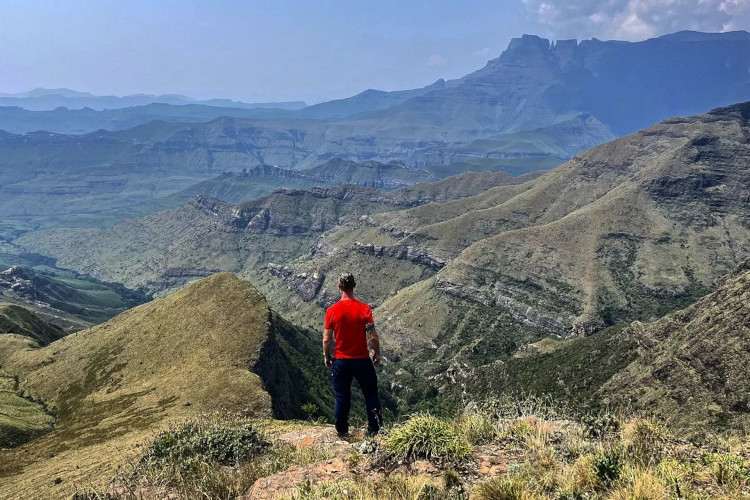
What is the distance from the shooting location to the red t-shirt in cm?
1565

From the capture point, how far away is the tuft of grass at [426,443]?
12000 millimetres

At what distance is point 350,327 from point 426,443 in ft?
15.0

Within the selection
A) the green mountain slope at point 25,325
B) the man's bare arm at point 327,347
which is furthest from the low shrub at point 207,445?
the green mountain slope at point 25,325

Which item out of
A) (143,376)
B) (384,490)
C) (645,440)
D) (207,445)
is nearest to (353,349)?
(207,445)

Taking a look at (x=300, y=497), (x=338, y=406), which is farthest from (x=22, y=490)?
(x=300, y=497)

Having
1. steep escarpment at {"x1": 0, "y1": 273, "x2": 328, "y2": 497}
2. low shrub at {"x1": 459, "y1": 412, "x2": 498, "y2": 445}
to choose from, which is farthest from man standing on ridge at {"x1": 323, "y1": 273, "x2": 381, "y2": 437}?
steep escarpment at {"x1": 0, "y1": 273, "x2": 328, "y2": 497}

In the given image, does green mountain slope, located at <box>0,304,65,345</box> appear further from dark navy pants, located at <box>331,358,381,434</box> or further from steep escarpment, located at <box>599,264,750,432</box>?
dark navy pants, located at <box>331,358,381,434</box>

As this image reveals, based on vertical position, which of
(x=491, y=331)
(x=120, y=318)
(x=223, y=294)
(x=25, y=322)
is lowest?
(x=491, y=331)

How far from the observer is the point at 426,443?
12148 mm

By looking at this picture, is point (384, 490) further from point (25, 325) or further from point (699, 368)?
point (25, 325)

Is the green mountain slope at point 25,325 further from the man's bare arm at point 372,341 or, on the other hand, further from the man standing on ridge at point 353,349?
the man's bare arm at point 372,341

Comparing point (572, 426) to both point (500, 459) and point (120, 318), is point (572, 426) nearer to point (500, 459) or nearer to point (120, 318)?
point (500, 459)

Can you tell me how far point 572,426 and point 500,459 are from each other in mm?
2642

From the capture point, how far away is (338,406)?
1633 centimetres
